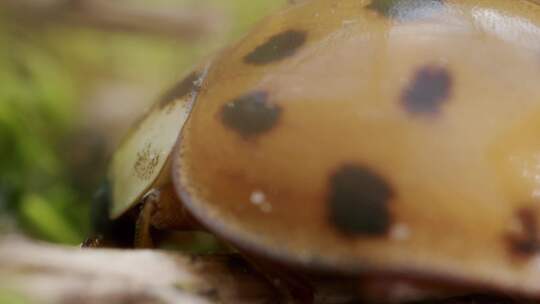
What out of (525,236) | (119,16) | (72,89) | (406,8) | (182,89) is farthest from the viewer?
(119,16)

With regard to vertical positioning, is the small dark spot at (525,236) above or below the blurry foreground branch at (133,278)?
above

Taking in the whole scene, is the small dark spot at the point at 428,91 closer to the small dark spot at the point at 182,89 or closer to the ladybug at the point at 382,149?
the ladybug at the point at 382,149

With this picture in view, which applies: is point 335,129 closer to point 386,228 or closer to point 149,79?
point 386,228

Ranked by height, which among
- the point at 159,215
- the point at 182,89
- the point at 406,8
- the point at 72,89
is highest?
the point at 406,8

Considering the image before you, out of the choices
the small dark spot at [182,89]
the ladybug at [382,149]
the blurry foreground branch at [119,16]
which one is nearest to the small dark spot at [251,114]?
the ladybug at [382,149]

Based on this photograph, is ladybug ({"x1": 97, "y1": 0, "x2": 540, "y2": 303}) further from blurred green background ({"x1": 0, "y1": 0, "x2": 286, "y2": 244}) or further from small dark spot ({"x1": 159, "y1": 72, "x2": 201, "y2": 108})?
blurred green background ({"x1": 0, "y1": 0, "x2": 286, "y2": 244})

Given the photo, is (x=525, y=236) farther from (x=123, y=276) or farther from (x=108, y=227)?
(x=108, y=227)

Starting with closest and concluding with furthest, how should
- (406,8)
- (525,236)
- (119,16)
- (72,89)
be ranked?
(525,236)
(406,8)
(72,89)
(119,16)

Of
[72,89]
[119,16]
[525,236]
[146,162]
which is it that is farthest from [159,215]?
[119,16]

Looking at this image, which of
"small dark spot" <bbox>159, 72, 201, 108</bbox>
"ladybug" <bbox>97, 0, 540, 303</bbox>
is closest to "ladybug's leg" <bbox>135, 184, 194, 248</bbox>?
"ladybug" <bbox>97, 0, 540, 303</bbox>

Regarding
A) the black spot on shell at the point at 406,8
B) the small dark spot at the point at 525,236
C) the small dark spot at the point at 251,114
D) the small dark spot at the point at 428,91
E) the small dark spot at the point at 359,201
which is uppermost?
the black spot on shell at the point at 406,8
